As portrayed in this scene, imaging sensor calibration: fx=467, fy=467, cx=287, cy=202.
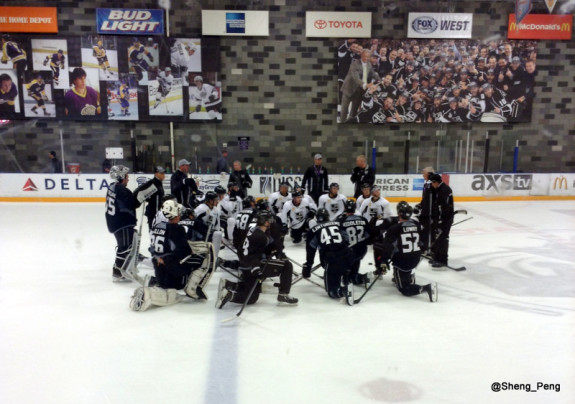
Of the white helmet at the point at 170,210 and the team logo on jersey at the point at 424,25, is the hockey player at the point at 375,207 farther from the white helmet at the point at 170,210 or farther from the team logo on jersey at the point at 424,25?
the team logo on jersey at the point at 424,25

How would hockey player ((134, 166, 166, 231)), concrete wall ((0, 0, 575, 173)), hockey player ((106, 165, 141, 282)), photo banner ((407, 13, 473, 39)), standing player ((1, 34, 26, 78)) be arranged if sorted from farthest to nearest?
photo banner ((407, 13, 473, 39)) → concrete wall ((0, 0, 575, 173)) → standing player ((1, 34, 26, 78)) → hockey player ((134, 166, 166, 231)) → hockey player ((106, 165, 141, 282))

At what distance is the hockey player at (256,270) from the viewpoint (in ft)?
18.9

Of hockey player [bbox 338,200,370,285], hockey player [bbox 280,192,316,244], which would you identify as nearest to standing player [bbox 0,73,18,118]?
hockey player [bbox 280,192,316,244]

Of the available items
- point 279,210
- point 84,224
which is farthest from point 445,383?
point 84,224

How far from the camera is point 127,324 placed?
17.8 ft

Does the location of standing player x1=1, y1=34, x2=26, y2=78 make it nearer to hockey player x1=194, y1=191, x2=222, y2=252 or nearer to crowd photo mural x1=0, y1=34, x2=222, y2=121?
crowd photo mural x1=0, y1=34, x2=222, y2=121

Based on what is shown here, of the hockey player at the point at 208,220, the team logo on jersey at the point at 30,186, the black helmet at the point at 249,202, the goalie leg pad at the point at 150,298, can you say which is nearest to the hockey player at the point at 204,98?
the team logo on jersey at the point at 30,186

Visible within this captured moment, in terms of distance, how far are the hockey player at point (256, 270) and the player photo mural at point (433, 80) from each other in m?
10.0

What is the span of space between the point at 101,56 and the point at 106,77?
2.11ft

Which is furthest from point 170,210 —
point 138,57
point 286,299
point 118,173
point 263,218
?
point 138,57

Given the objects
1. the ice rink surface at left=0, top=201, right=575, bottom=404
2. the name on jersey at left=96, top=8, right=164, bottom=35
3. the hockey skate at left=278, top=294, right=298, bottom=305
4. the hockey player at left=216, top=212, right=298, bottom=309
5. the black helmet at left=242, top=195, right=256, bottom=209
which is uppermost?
the name on jersey at left=96, top=8, right=164, bottom=35

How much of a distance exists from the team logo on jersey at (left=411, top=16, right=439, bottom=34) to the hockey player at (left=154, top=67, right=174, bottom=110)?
7.88 metres

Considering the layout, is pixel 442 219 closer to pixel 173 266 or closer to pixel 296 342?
pixel 296 342

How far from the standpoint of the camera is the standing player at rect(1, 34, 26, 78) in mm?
14242
